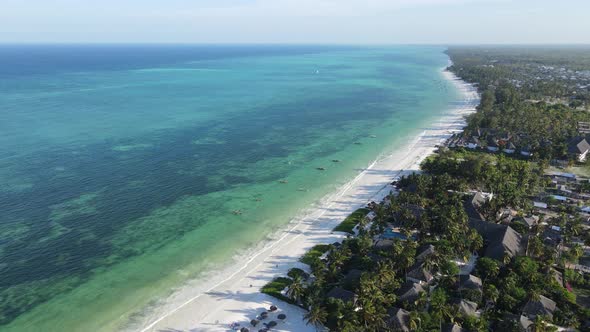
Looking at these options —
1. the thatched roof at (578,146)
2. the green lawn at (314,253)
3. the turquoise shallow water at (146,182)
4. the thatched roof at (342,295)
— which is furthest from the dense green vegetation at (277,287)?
the thatched roof at (578,146)

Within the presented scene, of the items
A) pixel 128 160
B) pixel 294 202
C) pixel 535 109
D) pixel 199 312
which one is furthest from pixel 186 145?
pixel 535 109

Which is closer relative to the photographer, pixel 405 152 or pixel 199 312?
pixel 199 312

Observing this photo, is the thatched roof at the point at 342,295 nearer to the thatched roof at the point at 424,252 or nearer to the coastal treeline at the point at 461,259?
the coastal treeline at the point at 461,259

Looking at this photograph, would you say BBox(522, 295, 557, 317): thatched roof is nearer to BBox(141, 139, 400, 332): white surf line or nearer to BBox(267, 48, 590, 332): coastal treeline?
BBox(267, 48, 590, 332): coastal treeline

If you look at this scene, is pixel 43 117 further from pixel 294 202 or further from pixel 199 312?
pixel 199 312

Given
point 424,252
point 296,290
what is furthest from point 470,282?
point 296,290

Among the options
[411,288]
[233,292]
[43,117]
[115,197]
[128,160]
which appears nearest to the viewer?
[411,288]
